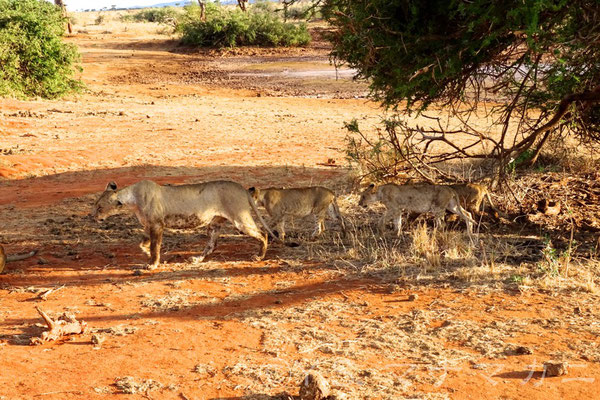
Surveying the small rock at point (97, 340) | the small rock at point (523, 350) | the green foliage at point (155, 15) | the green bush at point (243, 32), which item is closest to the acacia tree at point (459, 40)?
the small rock at point (523, 350)

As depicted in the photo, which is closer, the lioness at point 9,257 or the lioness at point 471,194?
the lioness at point 9,257

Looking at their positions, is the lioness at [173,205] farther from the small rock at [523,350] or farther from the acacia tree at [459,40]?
the small rock at [523,350]

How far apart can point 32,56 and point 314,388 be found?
2515 centimetres

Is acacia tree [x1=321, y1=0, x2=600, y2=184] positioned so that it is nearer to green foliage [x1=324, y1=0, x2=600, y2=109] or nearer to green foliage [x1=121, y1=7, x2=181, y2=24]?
green foliage [x1=324, y1=0, x2=600, y2=109]

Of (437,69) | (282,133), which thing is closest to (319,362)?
(437,69)

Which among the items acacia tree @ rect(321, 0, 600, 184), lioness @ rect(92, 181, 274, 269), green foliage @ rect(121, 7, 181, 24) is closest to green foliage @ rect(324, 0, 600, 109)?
acacia tree @ rect(321, 0, 600, 184)

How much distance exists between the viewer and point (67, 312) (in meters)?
6.97

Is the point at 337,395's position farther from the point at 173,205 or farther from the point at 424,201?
the point at 424,201

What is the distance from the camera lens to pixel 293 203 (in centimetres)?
1023

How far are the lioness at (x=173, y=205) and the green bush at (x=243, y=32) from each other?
128ft

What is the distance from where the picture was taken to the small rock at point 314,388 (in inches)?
205

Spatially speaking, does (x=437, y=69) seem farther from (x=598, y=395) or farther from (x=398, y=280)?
(x=598, y=395)

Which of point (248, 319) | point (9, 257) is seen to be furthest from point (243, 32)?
point (248, 319)

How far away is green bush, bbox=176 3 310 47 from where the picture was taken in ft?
153
